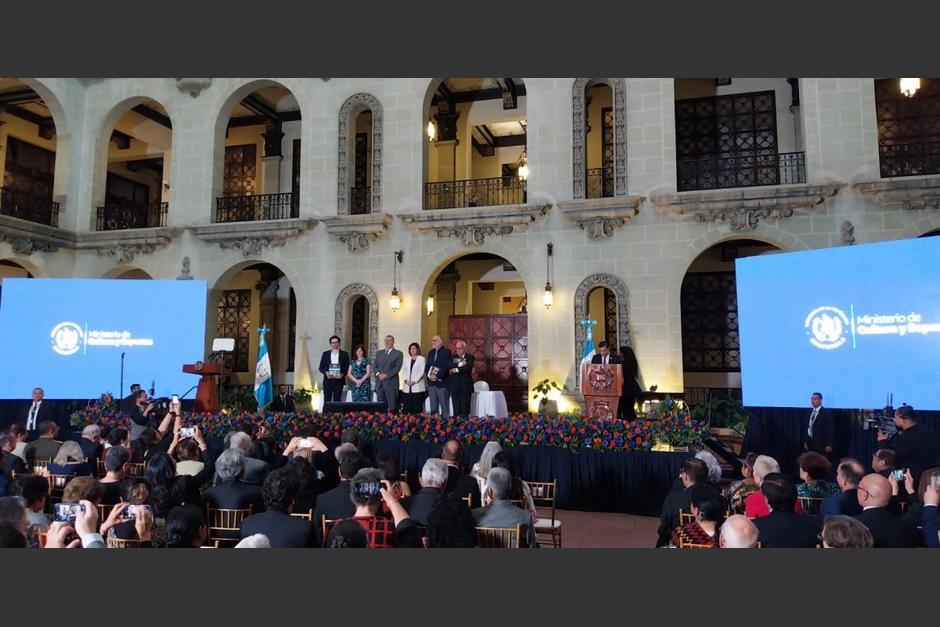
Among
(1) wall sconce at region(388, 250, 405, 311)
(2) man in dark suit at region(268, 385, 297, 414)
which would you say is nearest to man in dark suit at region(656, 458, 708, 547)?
(1) wall sconce at region(388, 250, 405, 311)

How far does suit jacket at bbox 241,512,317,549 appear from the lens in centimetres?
347

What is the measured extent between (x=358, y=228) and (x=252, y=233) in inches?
103

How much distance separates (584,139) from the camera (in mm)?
12922

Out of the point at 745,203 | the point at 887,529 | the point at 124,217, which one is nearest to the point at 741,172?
the point at 745,203

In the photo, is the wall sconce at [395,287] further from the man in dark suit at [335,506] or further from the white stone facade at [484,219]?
the man in dark suit at [335,506]

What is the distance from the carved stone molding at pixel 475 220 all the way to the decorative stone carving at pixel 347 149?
43.4 inches

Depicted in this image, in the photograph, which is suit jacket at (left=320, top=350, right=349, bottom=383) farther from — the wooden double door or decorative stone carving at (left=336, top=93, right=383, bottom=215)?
the wooden double door

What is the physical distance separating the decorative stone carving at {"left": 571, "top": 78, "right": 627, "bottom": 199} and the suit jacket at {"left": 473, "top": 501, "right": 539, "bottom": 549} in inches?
381

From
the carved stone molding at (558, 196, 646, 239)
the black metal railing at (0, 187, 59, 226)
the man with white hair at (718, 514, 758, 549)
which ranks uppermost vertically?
the black metal railing at (0, 187, 59, 226)

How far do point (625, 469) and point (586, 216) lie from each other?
6378mm

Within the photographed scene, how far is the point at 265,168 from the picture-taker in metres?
16.7

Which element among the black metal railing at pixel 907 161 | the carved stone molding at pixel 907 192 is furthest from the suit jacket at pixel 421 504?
the black metal railing at pixel 907 161

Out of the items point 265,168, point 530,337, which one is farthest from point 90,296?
point 530,337

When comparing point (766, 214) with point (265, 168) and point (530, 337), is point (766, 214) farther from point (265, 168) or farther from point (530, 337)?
point (265, 168)
